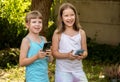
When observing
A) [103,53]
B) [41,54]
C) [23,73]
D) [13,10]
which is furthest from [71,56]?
[13,10]

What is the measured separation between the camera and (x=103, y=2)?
33.6ft

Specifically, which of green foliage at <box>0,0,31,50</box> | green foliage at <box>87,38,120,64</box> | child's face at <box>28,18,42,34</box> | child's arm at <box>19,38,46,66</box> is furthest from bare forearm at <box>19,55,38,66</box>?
green foliage at <box>0,0,31,50</box>

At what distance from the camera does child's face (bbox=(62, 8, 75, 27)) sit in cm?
404

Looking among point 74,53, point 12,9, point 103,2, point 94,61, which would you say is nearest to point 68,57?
point 74,53

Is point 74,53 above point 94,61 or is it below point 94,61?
above

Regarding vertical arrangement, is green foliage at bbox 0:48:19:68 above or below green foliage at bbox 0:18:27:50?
below

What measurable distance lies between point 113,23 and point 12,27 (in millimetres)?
2881

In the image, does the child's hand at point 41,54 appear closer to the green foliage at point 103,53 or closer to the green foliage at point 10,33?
the green foliage at point 103,53

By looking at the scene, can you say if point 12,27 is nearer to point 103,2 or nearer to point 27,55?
point 103,2

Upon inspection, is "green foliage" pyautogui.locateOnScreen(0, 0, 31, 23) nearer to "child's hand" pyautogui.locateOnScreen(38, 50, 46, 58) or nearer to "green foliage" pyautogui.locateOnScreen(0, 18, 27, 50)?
"green foliage" pyautogui.locateOnScreen(0, 18, 27, 50)

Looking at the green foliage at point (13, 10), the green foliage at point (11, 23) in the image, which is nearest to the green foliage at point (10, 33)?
the green foliage at point (11, 23)

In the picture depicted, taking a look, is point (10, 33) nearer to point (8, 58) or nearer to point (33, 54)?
point (8, 58)

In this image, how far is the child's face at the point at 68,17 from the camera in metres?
4.04

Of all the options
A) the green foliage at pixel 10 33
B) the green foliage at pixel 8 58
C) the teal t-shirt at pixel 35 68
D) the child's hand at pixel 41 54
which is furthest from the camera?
the green foliage at pixel 10 33
